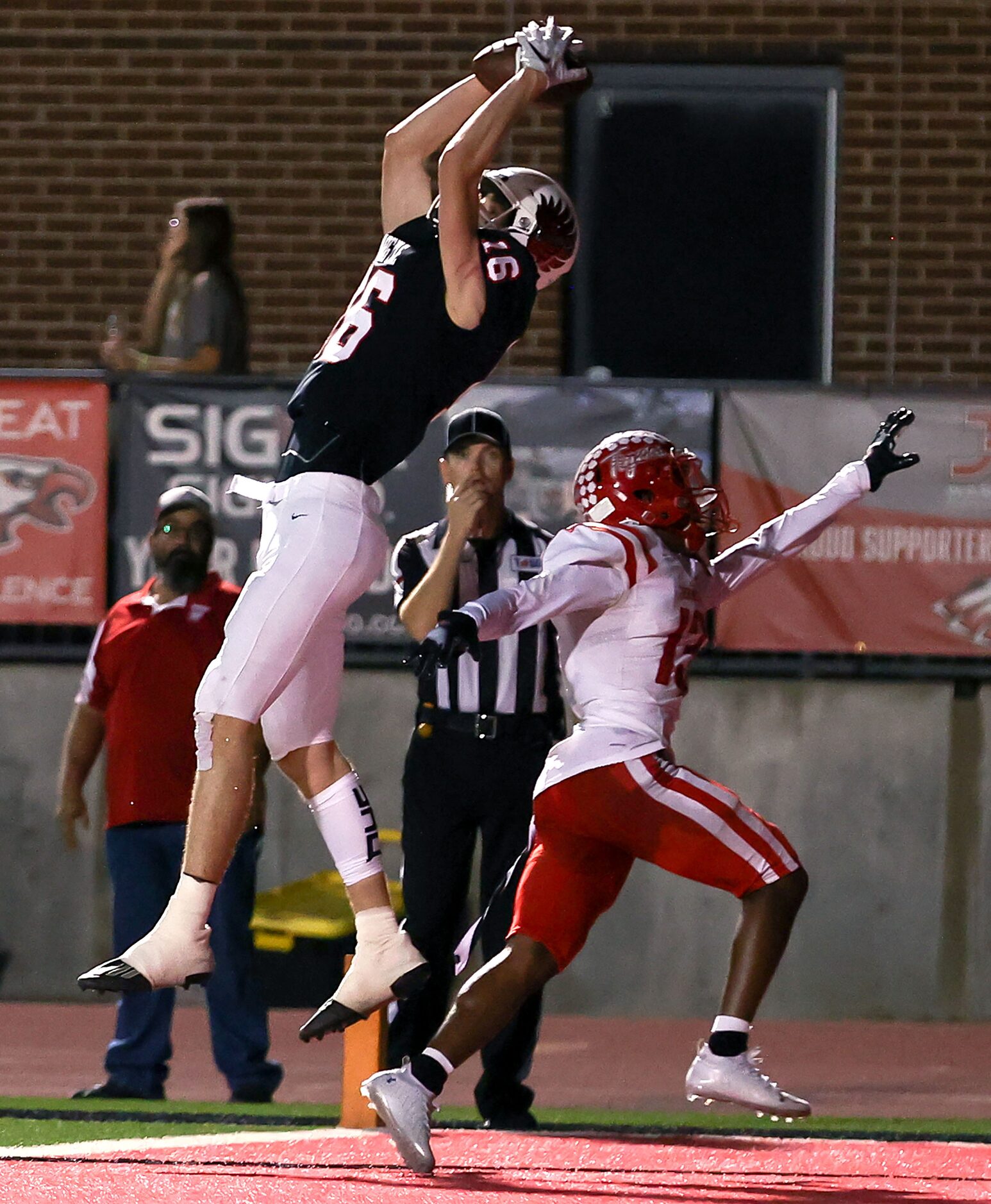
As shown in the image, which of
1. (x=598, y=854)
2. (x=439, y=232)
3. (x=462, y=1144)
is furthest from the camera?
(x=462, y=1144)

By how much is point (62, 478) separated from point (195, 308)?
110 centimetres

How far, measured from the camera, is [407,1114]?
253 inches

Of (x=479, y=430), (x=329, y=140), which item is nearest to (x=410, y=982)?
(x=479, y=430)

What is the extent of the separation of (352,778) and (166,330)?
669 cm

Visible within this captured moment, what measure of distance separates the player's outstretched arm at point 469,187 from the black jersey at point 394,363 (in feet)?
0.21

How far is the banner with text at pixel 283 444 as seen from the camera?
40.4 ft

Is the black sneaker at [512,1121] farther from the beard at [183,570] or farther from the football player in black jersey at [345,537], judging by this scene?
the beard at [183,570]

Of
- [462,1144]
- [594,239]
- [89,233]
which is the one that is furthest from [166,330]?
[462,1144]

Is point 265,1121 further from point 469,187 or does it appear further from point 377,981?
point 469,187

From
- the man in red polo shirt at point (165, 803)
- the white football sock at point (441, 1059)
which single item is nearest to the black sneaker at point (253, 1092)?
the man in red polo shirt at point (165, 803)

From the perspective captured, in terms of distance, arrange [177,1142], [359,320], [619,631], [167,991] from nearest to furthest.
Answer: [359,320] → [619,631] → [177,1142] → [167,991]

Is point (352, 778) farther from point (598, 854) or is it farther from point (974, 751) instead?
point (974, 751)

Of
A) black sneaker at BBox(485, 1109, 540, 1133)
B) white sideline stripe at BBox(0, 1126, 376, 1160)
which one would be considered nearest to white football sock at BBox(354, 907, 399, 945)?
white sideline stripe at BBox(0, 1126, 376, 1160)

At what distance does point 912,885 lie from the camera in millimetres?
12562
